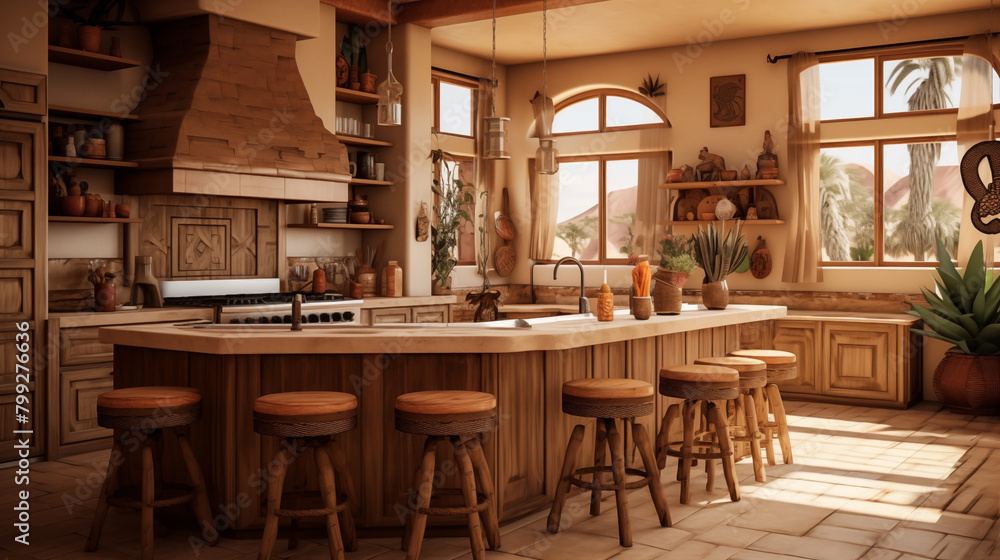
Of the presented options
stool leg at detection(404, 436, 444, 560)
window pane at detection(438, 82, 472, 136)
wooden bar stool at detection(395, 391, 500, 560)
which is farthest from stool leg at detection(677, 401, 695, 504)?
window pane at detection(438, 82, 472, 136)

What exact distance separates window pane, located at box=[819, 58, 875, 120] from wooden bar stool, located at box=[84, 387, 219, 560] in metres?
6.80

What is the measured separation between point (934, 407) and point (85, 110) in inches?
284

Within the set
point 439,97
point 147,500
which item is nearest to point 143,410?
point 147,500

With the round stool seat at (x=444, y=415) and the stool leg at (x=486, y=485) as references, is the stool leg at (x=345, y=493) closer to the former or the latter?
the round stool seat at (x=444, y=415)

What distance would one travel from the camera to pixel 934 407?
7656 millimetres

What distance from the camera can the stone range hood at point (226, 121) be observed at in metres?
6.04

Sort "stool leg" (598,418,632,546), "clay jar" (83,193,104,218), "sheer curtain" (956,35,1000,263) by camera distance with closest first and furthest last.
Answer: "stool leg" (598,418,632,546) → "clay jar" (83,193,104,218) → "sheer curtain" (956,35,1000,263)

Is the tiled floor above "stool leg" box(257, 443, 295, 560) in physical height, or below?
below

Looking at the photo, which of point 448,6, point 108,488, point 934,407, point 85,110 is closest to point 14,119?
point 85,110

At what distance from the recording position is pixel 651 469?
410 centimetres

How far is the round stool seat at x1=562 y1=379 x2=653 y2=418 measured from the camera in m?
3.95

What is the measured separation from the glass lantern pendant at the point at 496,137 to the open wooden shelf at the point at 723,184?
14.2 ft

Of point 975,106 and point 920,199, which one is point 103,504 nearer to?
point 920,199

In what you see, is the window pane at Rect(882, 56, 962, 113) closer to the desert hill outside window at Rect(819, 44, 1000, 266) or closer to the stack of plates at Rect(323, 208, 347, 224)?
the desert hill outside window at Rect(819, 44, 1000, 266)
